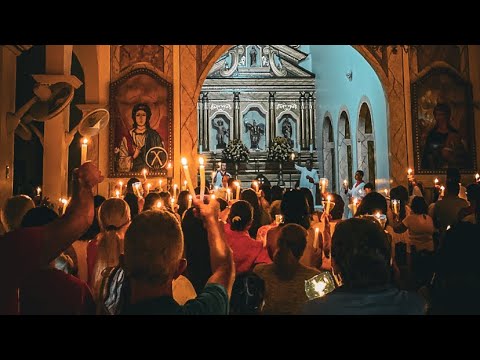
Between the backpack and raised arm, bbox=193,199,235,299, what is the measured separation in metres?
0.38

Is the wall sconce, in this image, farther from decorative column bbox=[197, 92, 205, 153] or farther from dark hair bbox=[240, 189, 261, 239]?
dark hair bbox=[240, 189, 261, 239]

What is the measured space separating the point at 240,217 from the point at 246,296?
154cm

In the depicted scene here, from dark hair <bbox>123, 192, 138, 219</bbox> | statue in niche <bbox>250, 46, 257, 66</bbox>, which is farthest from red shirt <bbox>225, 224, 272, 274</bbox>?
statue in niche <bbox>250, 46, 257, 66</bbox>

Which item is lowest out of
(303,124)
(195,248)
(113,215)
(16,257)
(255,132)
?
(195,248)

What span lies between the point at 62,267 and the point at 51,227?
3.82ft

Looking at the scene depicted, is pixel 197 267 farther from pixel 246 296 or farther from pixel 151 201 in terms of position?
pixel 151 201

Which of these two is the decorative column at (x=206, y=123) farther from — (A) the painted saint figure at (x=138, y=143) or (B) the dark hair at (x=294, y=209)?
(B) the dark hair at (x=294, y=209)

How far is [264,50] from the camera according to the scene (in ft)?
70.2

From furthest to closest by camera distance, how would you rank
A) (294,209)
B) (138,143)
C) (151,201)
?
1. (138,143)
2. (151,201)
3. (294,209)

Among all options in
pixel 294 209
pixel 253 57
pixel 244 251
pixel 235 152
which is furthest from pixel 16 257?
pixel 253 57

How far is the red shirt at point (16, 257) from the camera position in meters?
2.27

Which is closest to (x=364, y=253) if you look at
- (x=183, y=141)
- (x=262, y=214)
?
(x=262, y=214)

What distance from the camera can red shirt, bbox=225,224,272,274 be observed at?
4.20 m

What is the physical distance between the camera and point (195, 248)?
3.93 m
